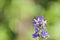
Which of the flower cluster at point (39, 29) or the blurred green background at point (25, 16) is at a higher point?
the blurred green background at point (25, 16)

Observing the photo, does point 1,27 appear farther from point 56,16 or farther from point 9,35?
point 56,16

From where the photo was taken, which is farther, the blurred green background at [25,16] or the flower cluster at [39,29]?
the blurred green background at [25,16]

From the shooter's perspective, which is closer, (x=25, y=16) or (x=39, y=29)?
(x=39, y=29)

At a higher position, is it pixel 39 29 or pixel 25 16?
pixel 25 16

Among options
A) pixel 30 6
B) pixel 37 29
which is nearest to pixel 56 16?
pixel 30 6

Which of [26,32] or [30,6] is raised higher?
[30,6]

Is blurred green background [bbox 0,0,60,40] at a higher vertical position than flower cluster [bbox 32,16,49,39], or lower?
higher

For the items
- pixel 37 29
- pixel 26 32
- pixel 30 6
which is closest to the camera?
pixel 37 29

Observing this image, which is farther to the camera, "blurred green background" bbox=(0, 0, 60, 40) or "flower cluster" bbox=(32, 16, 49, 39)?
"blurred green background" bbox=(0, 0, 60, 40)
